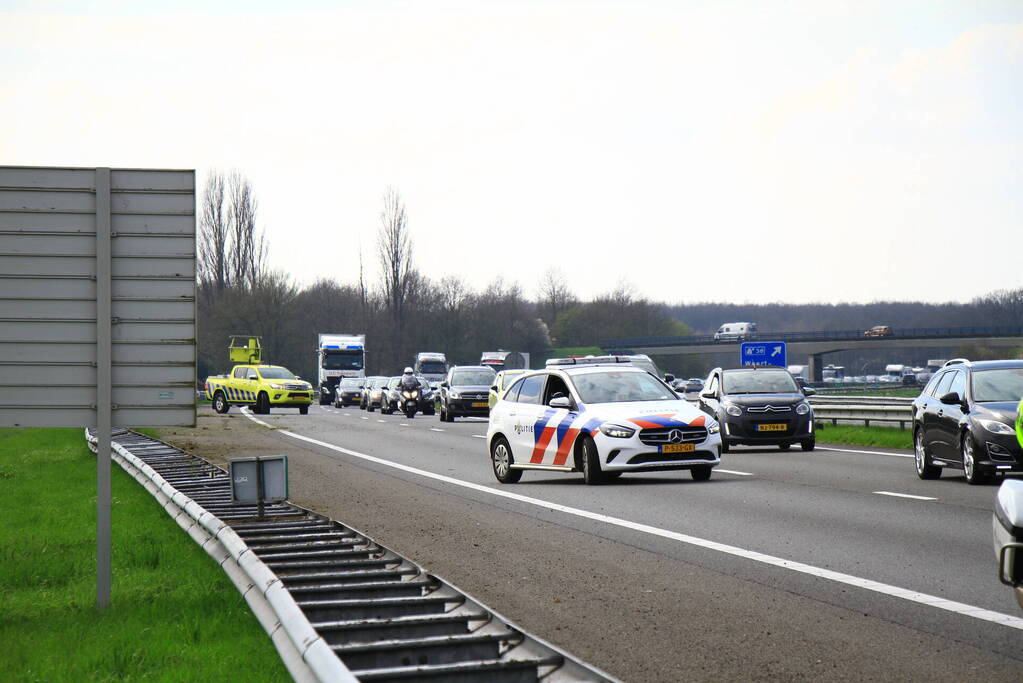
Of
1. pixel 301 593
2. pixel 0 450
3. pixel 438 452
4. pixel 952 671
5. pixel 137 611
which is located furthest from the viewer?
pixel 0 450

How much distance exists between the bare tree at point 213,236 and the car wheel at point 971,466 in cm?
9058

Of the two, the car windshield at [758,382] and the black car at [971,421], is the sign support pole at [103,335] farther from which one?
the car windshield at [758,382]

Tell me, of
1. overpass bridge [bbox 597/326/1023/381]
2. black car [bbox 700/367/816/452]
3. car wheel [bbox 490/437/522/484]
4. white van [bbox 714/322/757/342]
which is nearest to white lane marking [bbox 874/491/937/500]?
car wheel [bbox 490/437/522/484]

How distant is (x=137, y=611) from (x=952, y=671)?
4514 mm

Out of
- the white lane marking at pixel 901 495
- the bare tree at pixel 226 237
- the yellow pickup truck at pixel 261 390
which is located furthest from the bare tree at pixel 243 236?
the white lane marking at pixel 901 495

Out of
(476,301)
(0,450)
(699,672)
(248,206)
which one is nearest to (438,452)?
(0,450)

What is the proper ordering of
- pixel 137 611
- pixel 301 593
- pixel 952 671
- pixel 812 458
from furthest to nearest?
pixel 812 458 < pixel 137 611 < pixel 301 593 < pixel 952 671

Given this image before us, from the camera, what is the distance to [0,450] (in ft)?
96.0

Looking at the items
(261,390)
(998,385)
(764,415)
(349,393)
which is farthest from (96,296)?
(349,393)

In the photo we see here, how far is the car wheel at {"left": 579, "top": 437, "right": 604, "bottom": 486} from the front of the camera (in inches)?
689

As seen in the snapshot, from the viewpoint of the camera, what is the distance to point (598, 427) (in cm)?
1742

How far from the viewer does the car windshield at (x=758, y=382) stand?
26188 millimetres

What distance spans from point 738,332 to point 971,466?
132 m

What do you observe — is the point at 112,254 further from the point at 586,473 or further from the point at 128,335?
the point at 586,473
